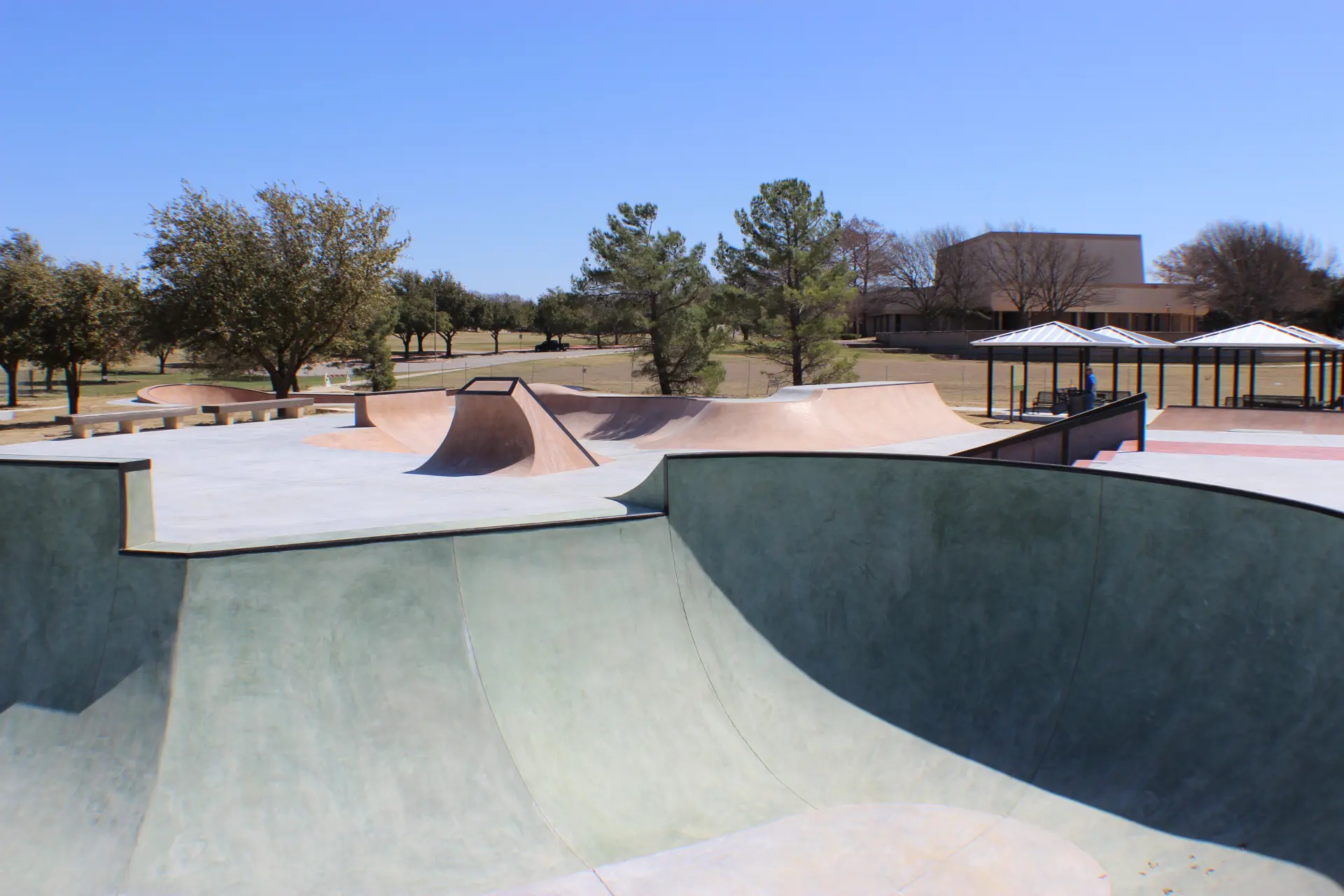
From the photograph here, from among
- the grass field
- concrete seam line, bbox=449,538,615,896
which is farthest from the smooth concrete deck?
the grass field

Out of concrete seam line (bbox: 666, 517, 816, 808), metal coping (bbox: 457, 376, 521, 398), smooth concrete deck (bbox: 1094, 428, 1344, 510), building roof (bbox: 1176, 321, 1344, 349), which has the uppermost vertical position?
building roof (bbox: 1176, 321, 1344, 349)

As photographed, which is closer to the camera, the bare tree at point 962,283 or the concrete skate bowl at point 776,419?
the concrete skate bowl at point 776,419

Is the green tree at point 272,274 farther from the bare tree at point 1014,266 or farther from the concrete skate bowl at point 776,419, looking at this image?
the bare tree at point 1014,266

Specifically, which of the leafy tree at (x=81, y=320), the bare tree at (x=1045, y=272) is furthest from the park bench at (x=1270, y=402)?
the bare tree at (x=1045, y=272)

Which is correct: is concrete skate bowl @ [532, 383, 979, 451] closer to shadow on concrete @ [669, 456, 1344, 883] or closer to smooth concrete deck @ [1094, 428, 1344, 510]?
smooth concrete deck @ [1094, 428, 1344, 510]

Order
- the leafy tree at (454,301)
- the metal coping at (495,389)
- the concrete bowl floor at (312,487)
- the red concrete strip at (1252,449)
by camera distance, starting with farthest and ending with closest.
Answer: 1. the leafy tree at (454,301)
2. the metal coping at (495,389)
3. the red concrete strip at (1252,449)
4. the concrete bowl floor at (312,487)

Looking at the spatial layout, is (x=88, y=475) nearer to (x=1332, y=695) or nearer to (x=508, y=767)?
(x=508, y=767)

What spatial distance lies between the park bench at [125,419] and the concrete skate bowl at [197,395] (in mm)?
4020

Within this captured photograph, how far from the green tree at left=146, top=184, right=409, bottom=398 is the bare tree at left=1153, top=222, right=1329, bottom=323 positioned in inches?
2442

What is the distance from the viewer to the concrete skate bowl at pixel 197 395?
26688mm

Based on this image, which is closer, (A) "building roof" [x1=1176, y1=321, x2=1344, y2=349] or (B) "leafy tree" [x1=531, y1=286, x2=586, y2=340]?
(A) "building roof" [x1=1176, y1=321, x2=1344, y2=349]

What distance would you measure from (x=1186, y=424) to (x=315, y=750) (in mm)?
19791

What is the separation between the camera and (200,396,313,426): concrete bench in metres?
22.8

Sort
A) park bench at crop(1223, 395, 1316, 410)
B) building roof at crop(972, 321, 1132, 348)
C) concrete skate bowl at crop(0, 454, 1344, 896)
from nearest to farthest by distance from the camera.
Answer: concrete skate bowl at crop(0, 454, 1344, 896) → park bench at crop(1223, 395, 1316, 410) → building roof at crop(972, 321, 1132, 348)
